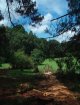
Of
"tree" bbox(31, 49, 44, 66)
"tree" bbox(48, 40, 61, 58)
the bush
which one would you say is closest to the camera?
"tree" bbox(48, 40, 61, 58)

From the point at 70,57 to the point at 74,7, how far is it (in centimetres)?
457

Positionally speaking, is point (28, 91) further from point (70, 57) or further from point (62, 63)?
point (62, 63)

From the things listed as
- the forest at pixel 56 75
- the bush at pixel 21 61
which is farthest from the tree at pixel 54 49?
the bush at pixel 21 61

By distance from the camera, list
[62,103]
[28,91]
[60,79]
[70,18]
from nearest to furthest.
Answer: [62,103]
[28,91]
[70,18]
[60,79]

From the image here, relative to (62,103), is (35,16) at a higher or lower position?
higher

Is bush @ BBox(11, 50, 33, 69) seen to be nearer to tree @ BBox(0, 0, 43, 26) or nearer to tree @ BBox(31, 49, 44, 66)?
tree @ BBox(31, 49, 44, 66)

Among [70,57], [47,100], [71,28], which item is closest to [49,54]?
[70,57]

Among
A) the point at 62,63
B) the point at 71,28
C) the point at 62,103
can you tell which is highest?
the point at 71,28

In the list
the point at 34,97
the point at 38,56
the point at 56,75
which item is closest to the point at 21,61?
the point at 38,56

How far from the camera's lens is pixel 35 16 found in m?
22.9

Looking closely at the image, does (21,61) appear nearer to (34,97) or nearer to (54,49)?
(54,49)

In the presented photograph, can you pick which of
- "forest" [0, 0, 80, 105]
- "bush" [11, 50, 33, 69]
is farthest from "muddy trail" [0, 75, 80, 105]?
"bush" [11, 50, 33, 69]

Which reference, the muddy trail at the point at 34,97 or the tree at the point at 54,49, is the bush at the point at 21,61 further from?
the muddy trail at the point at 34,97

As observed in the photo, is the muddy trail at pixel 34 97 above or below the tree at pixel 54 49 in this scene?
below
